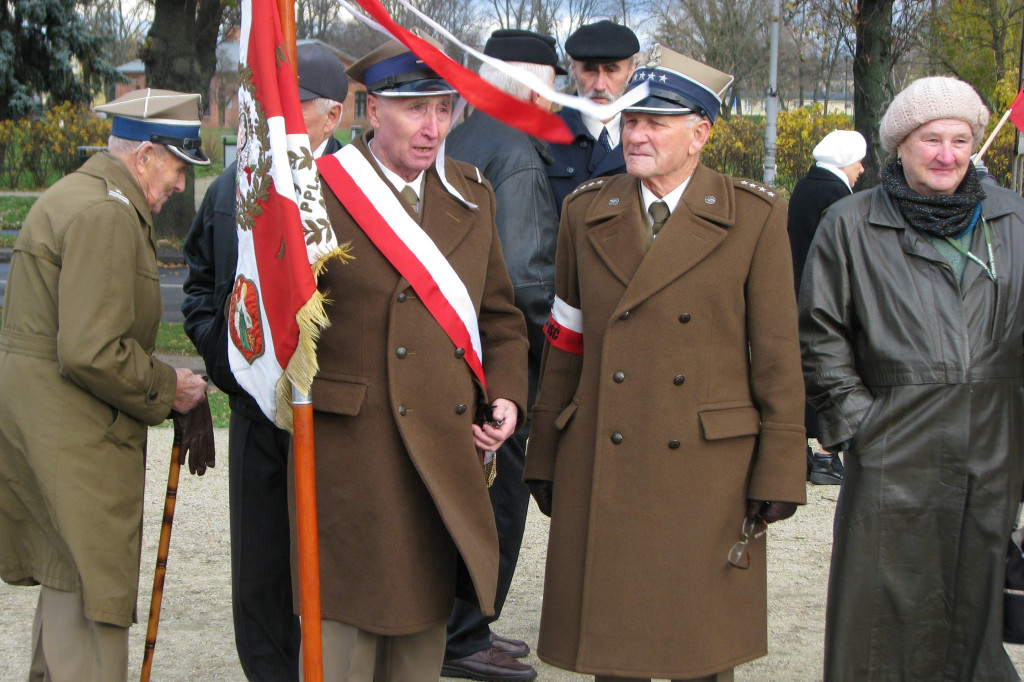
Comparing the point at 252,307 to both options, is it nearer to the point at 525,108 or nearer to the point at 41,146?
the point at 525,108

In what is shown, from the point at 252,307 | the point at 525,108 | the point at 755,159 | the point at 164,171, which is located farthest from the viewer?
the point at 755,159

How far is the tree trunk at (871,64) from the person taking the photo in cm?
1493

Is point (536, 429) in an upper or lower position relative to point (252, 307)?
lower

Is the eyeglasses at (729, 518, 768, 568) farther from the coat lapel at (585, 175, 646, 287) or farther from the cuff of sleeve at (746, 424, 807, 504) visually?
the coat lapel at (585, 175, 646, 287)

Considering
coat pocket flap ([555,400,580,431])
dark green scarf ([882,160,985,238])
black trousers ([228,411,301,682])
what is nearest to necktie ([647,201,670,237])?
coat pocket flap ([555,400,580,431])

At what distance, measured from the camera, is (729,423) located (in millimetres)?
3090

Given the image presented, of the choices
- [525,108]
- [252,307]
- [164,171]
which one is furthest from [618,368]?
[164,171]

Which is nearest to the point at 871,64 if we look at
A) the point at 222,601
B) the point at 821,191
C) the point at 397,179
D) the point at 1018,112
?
the point at 821,191

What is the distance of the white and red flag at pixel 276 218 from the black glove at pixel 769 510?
124cm

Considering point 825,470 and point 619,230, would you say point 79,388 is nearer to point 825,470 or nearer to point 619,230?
point 619,230

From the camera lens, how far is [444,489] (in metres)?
3.16

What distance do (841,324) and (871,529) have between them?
606mm

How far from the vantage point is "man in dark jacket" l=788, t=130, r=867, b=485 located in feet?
21.8

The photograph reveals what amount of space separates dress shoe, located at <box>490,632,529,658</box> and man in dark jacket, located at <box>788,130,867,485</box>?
275cm
